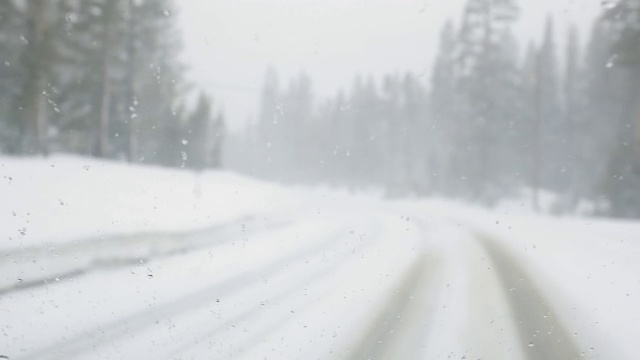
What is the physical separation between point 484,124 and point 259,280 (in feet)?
11.5

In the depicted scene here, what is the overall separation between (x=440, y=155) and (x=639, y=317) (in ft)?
10.7

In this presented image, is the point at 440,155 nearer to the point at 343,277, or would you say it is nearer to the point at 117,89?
the point at 343,277

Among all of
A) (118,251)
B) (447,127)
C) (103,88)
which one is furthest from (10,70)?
(447,127)

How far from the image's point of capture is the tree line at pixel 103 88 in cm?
390

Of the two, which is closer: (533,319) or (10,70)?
(10,70)

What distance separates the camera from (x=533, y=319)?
4660 mm

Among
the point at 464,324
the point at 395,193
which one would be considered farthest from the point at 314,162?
the point at 464,324

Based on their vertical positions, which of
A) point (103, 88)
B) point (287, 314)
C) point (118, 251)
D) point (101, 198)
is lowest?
point (287, 314)

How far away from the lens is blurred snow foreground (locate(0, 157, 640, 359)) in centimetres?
401

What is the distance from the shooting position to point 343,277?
579cm

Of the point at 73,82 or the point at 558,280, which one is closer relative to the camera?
the point at 73,82

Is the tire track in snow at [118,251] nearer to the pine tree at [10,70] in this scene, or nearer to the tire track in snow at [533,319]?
the pine tree at [10,70]

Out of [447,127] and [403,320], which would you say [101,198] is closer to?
[403,320]

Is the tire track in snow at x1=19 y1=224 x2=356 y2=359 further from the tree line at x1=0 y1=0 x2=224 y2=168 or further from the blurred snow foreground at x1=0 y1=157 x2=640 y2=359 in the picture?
the tree line at x1=0 y1=0 x2=224 y2=168
